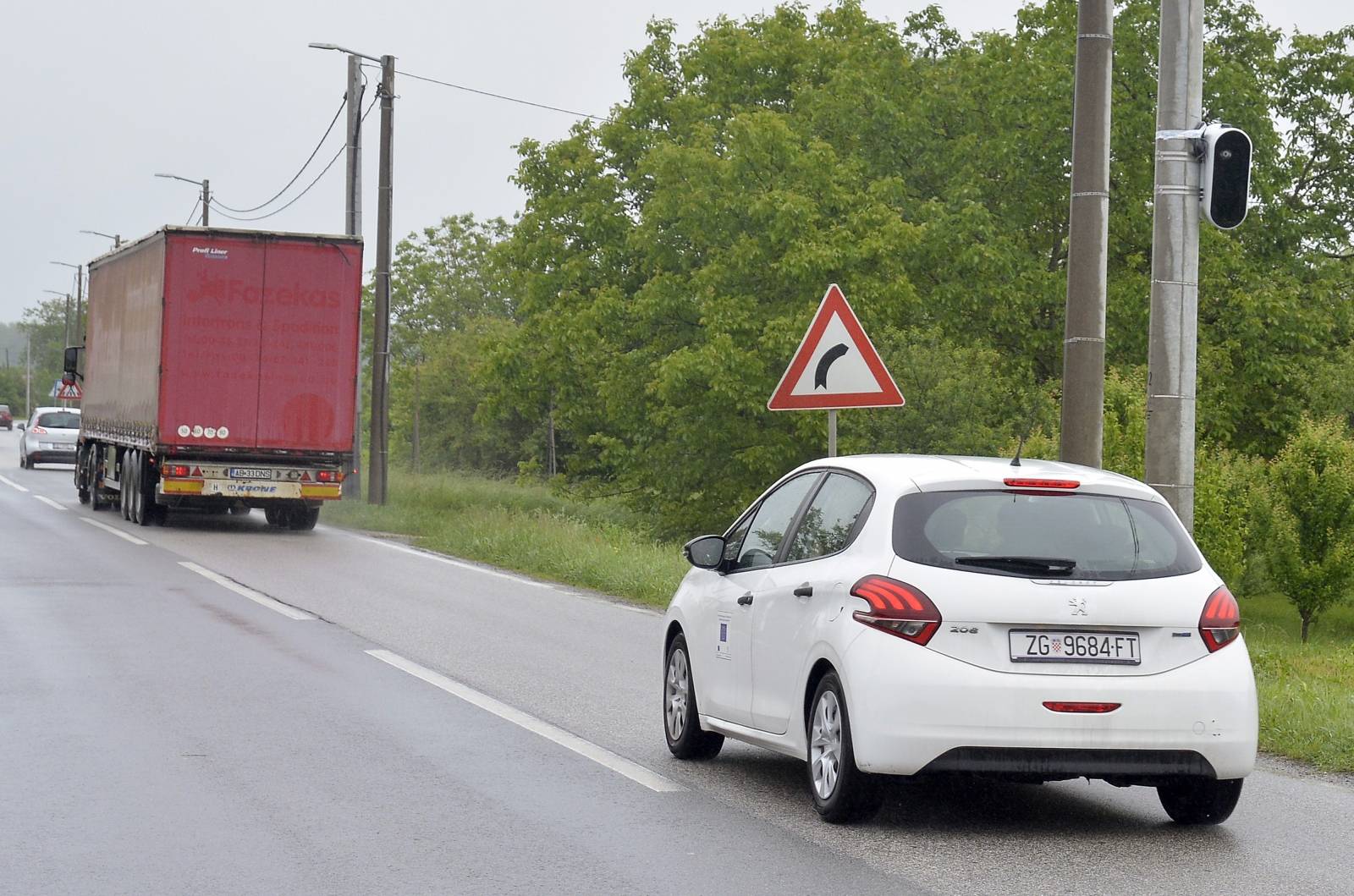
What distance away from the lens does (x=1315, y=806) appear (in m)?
7.96

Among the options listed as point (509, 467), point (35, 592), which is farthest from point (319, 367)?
point (509, 467)

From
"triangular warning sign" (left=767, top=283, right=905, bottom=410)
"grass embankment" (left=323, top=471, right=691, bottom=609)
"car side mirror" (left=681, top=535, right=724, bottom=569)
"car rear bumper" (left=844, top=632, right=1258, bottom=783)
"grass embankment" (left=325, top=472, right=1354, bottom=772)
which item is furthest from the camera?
"grass embankment" (left=323, top=471, right=691, bottom=609)

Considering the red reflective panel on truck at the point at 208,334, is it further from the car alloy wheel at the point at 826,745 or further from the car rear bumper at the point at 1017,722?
the car rear bumper at the point at 1017,722

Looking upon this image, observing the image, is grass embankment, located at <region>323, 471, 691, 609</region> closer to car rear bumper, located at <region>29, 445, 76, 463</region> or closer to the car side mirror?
the car side mirror

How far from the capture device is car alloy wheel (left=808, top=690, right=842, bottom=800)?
7.18m

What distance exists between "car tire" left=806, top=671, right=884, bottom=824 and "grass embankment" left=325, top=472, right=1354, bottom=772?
306 centimetres

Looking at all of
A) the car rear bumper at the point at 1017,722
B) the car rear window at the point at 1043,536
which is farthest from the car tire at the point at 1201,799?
the car rear window at the point at 1043,536

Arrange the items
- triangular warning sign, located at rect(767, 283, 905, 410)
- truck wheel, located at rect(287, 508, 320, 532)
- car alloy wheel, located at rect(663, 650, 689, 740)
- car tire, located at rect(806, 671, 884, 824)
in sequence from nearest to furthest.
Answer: car tire, located at rect(806, 671, 884, 824) → car alloy wheel, located at rect(663, 650, 689, 740) → triangular warning sign, located at rect(767, 283, 905, 410) → truck wheel, located at rect(287, 508, 320, 532)

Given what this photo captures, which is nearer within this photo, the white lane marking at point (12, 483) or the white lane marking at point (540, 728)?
the white lane marking at point (540, 728)

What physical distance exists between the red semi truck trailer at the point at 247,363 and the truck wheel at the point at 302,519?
0.75 m

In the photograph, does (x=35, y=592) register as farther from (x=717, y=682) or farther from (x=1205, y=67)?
(x=1205, y=67)

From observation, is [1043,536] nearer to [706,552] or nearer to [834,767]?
[834,767]

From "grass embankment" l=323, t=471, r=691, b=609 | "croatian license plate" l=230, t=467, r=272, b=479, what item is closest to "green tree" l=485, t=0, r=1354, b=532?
"grass embankment" l=323, t=471, r=691, b=609

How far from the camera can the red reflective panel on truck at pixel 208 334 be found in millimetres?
24609
